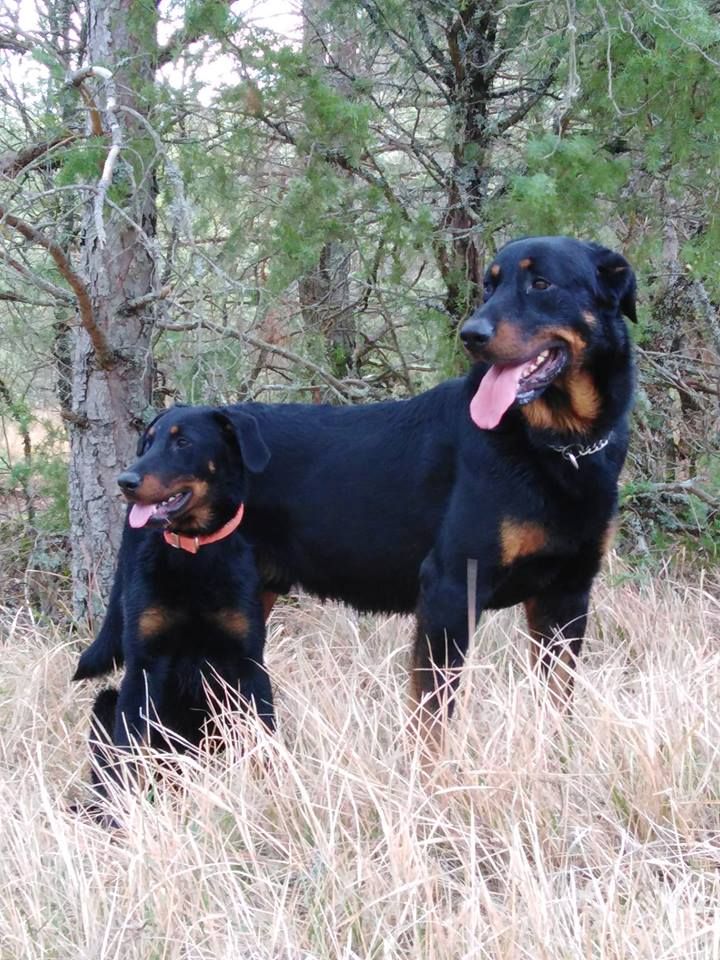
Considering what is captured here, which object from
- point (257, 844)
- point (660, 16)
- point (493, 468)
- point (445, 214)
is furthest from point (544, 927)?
point (445, 214)

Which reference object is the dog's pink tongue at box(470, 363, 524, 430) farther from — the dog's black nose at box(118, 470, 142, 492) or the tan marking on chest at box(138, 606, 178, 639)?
the tan marking on chest at box(138, 606, 178, 639)

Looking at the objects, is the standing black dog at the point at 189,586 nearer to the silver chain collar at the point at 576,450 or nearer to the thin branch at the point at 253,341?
the silver chain collar at the point at 576,450

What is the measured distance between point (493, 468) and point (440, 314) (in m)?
2.49

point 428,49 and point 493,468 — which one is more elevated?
point 428,49

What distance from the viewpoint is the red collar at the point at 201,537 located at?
427 centimetres

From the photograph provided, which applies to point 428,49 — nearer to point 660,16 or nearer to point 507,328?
point 660,16

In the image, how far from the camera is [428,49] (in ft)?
21.1

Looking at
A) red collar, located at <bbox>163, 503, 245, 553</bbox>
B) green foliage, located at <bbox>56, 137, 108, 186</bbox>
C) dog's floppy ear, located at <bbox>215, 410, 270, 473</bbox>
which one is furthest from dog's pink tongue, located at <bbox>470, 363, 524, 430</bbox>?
green foliage, located at <bbox>56, 137, 108, 186</bbox>

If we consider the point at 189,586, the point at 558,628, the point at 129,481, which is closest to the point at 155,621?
the point at 189,586

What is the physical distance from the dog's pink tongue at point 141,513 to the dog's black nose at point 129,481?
141 mm

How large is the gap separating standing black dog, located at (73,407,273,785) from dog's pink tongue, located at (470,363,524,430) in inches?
34.4

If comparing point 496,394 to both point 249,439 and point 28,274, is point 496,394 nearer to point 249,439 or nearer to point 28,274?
point 249,439

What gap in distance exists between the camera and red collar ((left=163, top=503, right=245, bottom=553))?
14.0ft

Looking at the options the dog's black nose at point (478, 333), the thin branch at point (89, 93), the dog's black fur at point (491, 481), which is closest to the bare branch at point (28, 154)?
the thin branch at point (89, 93)
